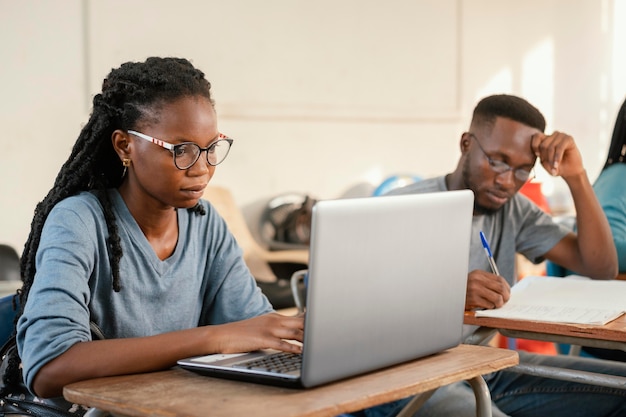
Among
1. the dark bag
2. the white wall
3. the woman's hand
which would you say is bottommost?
the dark bag

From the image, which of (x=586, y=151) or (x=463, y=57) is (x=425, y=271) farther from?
(x=586, y=151)

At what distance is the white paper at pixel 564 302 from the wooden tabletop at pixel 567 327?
0.01 meters

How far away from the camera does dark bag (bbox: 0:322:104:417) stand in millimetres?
1453

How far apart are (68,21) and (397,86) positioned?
7.41ft

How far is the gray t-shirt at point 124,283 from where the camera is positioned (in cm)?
134

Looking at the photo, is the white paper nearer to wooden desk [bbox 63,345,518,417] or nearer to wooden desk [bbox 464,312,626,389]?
wooden desk [bbox 464,312,626,389]

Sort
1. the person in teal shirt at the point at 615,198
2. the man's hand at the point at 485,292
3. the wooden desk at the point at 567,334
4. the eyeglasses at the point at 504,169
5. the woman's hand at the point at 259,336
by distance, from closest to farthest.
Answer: the woman's hand at the point at 259,336
the wooden desk at the point at 567,334
the man's hand at the point at 485,292
the eyeglasses at the point at 504,169
the person in teal shirt at the point at 615,198

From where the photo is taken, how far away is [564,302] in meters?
1.96

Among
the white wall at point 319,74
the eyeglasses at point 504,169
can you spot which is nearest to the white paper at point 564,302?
the eyeglasses at point 504,169

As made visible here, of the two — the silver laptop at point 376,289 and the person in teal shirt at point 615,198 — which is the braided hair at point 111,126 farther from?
the person in teal shirt at point 615,198

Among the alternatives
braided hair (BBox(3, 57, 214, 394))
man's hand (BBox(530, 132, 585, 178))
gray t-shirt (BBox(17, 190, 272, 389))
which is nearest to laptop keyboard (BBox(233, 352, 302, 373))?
gray t-shirt (BBox(17, 190, 272, 389))

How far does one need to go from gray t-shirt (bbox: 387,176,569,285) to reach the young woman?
0.74m

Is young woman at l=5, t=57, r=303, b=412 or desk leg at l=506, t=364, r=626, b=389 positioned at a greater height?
young woman at l=5, t=57, r=303, b=412

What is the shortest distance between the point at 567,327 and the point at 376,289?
64cm
